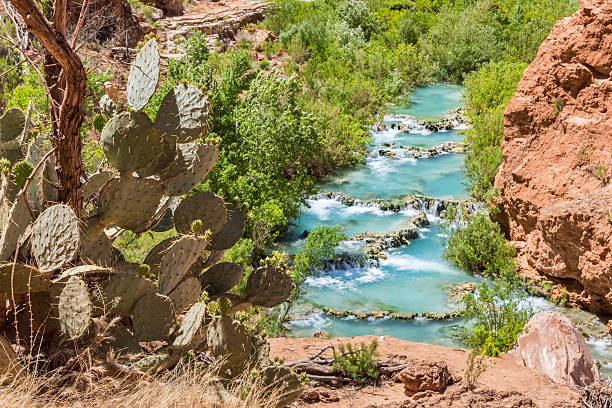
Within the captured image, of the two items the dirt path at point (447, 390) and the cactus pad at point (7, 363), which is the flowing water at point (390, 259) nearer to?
the dirt path at point (447, 390)

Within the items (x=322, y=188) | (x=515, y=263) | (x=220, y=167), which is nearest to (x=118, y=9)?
(x=322, y=188)

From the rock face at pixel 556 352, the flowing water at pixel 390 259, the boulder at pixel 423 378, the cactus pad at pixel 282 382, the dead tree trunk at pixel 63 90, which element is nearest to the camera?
the dead tree trunk at pixel 63 90

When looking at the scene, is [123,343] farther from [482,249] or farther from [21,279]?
[482,249]

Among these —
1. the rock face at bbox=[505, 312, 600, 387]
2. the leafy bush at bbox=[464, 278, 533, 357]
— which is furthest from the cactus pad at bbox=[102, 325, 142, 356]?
the leafy bush at bbox=[464, 278, 533, 357]

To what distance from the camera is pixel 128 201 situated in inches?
150

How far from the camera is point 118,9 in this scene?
59.7 feet

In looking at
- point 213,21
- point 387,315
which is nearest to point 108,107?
point 387,315

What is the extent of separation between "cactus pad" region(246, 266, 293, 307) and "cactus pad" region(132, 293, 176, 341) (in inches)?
40.3

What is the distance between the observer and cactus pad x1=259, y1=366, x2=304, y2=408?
402 centimetres

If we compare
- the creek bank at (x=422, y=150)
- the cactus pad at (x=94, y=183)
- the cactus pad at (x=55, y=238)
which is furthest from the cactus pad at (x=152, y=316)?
the creek bank at (x=422, y=150)

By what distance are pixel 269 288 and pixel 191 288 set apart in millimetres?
877

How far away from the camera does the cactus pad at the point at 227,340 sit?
3887 mm

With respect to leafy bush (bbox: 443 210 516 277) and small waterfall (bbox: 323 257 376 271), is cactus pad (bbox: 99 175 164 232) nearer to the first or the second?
leafy bush (bbox: 443 210 516 277)

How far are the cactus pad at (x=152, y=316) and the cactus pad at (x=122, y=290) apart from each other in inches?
1.5
